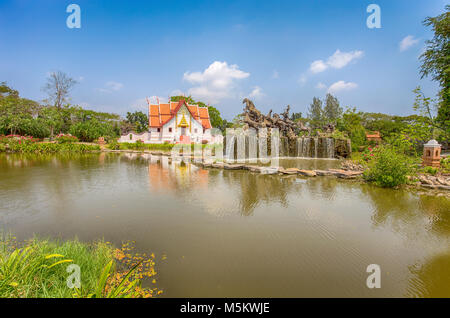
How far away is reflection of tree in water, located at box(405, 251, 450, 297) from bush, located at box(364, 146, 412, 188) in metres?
4.76

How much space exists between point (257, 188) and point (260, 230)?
135 inches

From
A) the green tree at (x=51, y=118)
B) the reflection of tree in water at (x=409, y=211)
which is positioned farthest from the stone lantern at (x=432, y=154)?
the green tree at (x=51, y=118)

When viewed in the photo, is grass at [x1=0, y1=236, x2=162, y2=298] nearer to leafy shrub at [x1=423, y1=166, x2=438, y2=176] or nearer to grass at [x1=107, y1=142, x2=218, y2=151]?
leafy shrub at [x1=423, y1=166, x2=438, y2=176]

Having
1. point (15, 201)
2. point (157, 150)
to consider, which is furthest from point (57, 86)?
point (15, 201)

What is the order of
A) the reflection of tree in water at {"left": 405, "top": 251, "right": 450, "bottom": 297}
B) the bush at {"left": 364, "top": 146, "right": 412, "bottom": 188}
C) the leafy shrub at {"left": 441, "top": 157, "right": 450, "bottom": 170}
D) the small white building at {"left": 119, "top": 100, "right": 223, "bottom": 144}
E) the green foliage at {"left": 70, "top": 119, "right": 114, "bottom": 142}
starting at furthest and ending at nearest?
the small white building at {"left": 119, "top": 100, "right": 223, "bottom": 144} < the green foliage at {"left": 70, "top": 119, "right": 114, "bottom": 142} < the leafy shrub at {"left": 441, "top": 157, "right": 450, "bottom": 170} < the bush at {"left": 364, "top": 146, "right": 412, "bottom": 188} < the reflection of tree in water at {"left": 405, "top": 251, "right": 450, "bottom": 297}

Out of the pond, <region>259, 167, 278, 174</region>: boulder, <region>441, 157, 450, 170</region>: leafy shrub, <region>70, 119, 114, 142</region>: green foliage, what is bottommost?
the pond

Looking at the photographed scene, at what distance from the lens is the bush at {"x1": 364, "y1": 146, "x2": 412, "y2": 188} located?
7.40m

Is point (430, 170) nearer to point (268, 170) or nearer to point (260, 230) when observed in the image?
point (268, 170)

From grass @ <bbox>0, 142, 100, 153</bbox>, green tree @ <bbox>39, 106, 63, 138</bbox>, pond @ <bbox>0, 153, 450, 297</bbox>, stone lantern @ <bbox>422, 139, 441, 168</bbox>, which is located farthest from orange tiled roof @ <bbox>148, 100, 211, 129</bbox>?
stone lantern @ <bbox>422, 139, 441, 168</bbox>

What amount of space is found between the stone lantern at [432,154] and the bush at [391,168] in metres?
2.87

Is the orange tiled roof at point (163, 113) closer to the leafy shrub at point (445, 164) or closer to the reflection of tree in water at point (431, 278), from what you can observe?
the leafy shrub at point (445, 164)

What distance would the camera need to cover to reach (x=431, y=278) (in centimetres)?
283

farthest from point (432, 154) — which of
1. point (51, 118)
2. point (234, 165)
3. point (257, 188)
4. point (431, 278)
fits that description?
point (51, 118)
